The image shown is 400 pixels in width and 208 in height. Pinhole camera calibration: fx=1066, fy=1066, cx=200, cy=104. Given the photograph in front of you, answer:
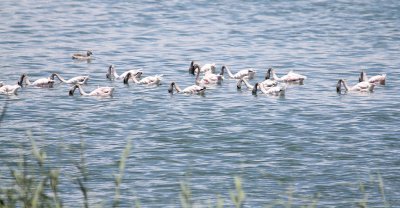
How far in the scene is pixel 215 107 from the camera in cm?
2795

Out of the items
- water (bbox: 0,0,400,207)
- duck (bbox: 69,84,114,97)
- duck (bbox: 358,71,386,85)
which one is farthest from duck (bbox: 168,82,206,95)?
→ duck (bbox: 358,71,386,85)

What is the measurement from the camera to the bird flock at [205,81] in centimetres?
2953

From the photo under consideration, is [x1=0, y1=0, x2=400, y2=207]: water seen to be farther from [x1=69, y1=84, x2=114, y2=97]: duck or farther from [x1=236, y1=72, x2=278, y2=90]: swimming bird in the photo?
[x1=236, y1=72, x2=278, y2=90]: swimming bird

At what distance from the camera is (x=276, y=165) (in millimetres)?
21141

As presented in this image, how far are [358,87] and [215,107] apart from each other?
4523 mm

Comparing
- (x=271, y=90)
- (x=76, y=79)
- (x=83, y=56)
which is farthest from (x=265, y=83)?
(x=83, y=56)

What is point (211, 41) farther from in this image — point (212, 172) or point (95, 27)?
point (212, 172)

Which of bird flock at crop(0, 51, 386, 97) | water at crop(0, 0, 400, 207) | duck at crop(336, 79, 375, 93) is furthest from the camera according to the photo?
duck at crop(336, 79, 375, 93)

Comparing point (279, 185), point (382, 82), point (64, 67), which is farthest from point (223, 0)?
point (279, 185)

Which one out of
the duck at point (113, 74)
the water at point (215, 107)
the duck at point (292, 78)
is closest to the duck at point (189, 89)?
the water at point (215, 107)

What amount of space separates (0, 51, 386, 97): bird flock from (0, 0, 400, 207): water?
0.28 metres

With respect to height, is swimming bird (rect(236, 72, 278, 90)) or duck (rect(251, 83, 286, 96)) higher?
swimming bird (rect(236, 72, 278, 90))

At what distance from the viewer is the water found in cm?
1989

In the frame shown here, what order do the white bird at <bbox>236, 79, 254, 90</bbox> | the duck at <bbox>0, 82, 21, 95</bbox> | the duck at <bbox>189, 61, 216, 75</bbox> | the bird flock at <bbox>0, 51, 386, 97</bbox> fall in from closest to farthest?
1. the duck at <bbox>0, 82, 21, 95</bbox>
2. the bird flock at <bbox>0, 51, 386, 97</bbox>
3. the white bird at <bbox>236, 79, 254, 90</bbox>
4. the duck at <bbox>189, 61, 216, 75</bbox>
